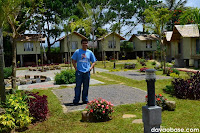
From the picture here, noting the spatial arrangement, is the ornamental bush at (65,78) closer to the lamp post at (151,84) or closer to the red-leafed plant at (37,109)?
the red-leafed plant at (37,109)

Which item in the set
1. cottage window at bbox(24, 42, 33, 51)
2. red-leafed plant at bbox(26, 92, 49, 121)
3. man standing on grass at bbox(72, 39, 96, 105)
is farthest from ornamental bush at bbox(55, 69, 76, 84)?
cottage window at bbox(24, 42, 33, 51)

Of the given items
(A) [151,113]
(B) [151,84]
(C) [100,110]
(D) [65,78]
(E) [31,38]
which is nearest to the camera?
(A) [151,113]

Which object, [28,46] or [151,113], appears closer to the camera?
[151,113]

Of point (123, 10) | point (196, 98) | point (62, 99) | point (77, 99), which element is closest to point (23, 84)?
point (62, 99)

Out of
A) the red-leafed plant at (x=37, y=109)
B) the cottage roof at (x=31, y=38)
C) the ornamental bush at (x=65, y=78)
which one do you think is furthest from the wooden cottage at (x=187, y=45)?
the cottage roof at (x=31, y=38)

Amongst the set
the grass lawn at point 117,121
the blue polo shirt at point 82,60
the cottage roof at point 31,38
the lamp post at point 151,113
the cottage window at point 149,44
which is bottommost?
the grass lawn at point 117,121

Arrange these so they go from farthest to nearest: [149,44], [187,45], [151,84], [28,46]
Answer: [149,44] < [28,46] < [187,45] < [151,84]

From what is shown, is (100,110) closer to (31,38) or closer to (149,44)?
(31,38)

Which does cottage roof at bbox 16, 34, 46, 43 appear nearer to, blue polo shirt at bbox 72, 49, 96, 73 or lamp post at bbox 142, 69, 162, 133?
blue polo shirt at bbox 72, 49, 96, 73

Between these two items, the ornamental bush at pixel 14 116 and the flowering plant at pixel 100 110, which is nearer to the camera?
the ornamental bush at pixel 14 116

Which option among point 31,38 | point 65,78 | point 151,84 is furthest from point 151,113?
point 31,38

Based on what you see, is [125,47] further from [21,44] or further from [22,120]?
[22,120]

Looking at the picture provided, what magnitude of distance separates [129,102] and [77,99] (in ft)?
5.62

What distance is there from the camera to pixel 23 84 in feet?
43.0
